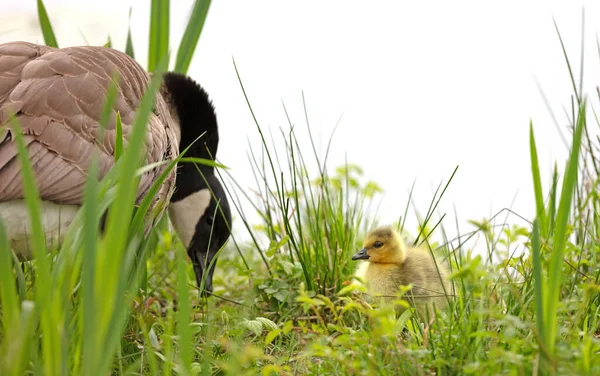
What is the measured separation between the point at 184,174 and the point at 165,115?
0.81 meters

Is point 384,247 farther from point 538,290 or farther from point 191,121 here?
point 191,121

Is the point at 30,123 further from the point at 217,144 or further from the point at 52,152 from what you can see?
the point at 217,144

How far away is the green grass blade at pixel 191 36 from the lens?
4961mm

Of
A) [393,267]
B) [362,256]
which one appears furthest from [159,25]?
[393,267]

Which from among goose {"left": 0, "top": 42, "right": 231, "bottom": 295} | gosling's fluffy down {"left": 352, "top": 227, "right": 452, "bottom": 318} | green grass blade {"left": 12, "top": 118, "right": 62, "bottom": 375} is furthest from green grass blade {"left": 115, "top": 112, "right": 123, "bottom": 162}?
gosling's fluffy down {"left": 352, "top": 227, "right": 452, "bottom": 318}

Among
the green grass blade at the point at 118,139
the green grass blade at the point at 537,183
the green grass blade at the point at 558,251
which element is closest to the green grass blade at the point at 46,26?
the green grass blade at the point at 118,139

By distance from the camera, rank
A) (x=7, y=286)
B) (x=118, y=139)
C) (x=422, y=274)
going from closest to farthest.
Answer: (x=7, y=286), (x=118, y=139), (x=422, y=274)

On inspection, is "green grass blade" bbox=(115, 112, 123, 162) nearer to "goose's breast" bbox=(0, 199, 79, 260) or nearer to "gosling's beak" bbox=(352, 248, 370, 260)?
"goose's breast" bbox=(0, 199, 79, 260)

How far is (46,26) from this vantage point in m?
5.11

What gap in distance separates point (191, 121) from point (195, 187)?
44 cm

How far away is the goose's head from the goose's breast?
1495 mm

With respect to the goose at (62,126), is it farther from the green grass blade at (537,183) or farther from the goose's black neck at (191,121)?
the green grass blade at (537,183)

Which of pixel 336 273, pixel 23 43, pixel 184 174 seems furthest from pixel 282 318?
pixel 23 43

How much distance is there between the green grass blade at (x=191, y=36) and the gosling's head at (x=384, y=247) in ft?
6.57
